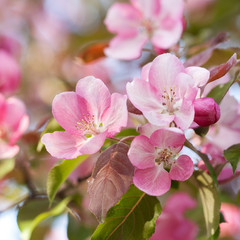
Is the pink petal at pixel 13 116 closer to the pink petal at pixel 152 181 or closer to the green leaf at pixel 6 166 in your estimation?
the green leaf at pixel 6 166

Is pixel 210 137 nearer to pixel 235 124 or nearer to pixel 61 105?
pixel 235 124

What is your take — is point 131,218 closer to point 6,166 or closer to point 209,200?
point 209,200

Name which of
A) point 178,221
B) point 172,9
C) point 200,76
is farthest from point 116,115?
point 178,221

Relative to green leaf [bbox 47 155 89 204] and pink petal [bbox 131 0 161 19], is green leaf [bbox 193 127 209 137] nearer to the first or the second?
green leaf [bbox 47 155 89 204]

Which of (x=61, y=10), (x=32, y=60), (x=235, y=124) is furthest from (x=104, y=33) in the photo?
(x=235, y=124)

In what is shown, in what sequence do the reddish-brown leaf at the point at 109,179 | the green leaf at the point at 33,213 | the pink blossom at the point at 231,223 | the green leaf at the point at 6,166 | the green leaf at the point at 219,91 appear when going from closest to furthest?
the reddish-brown leaf at the point at 109,179, the green leaf at the point at 219,91, the green leaf at the point at 33,213, the green leaf at the point at 6,166, the pink blossom at the point at 231,223

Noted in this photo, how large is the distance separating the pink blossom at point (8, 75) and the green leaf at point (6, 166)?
0.33 metres

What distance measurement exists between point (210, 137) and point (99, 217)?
35 cm

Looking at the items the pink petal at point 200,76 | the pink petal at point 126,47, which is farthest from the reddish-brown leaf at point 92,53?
the pink petal at point 200,76

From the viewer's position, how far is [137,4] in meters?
1.27

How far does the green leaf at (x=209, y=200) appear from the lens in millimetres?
776

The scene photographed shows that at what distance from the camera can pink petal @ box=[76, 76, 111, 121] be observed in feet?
2.58

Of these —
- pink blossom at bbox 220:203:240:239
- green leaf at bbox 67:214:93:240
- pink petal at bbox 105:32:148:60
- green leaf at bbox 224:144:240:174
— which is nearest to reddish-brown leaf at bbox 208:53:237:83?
green leaf at bbox 224:144:240:174

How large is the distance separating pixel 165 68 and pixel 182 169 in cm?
18
